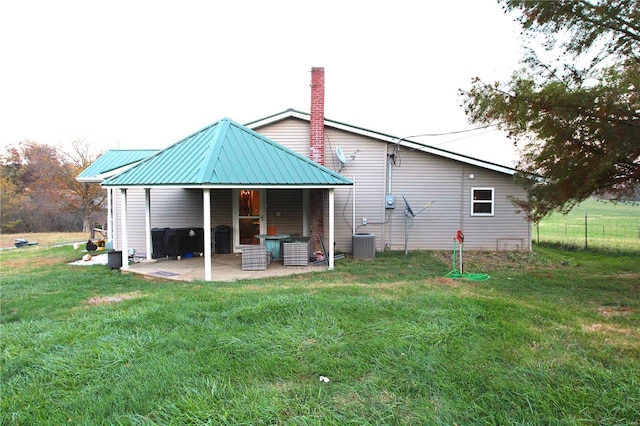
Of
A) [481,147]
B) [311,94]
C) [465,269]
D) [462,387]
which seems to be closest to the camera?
[462,387]

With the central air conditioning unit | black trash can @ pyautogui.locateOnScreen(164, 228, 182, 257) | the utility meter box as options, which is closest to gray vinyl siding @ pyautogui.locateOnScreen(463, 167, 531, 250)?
the utility meter box

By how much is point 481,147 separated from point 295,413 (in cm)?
1465

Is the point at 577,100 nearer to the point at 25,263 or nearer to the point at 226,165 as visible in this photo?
the point at 226,165

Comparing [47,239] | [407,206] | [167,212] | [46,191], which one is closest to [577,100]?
[407,206]

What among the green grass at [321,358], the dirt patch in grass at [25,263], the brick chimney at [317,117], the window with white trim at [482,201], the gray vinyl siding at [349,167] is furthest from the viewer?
the window with white trim at [482,201]

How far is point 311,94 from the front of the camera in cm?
1109

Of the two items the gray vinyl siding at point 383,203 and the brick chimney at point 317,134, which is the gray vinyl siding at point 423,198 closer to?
the gray vinyl siding at point 383,203

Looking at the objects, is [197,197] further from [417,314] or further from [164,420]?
[164,420]

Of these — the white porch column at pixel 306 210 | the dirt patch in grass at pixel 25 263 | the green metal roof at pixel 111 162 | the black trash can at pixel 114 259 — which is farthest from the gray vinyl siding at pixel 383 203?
the black trash can at pixel 114 259

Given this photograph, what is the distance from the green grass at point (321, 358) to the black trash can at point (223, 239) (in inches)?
215

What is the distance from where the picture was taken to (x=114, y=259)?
9.27m

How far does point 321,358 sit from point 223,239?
344 inches

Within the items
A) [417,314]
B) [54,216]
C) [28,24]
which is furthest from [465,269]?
[54,216]

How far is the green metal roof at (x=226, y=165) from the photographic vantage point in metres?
8.02
